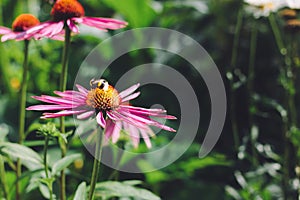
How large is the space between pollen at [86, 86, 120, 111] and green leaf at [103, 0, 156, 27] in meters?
1.06

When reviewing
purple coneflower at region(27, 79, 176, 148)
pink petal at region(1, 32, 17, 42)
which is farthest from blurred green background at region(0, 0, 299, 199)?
purple coneflower at region(27, 79, 176, 148)

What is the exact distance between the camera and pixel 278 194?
1.18m

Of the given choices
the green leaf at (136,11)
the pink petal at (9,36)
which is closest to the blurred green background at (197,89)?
the green leaf at (136,11)

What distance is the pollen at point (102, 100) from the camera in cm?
55

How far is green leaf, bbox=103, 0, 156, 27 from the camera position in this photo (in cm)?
161

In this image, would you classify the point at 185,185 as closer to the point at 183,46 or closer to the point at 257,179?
the point at 257,179

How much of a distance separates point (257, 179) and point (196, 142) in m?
0.34

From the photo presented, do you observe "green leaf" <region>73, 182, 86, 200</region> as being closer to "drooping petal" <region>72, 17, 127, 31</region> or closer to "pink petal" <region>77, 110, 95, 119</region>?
"pink petal" <region>77, 110, 95, 119</region>

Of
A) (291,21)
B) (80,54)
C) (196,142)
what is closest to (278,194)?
(196,142)

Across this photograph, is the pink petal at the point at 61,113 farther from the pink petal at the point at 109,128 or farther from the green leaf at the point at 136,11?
the green leaf at the point at 136,11

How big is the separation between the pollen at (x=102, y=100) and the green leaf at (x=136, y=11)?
1.06 meters

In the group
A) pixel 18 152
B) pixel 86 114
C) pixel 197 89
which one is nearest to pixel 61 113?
pixel 86 114

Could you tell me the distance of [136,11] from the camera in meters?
1.64

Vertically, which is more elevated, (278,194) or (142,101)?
(142,101)
